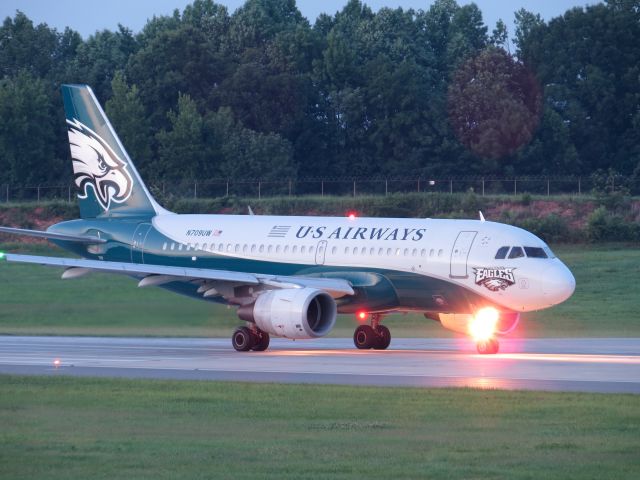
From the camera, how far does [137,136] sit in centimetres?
8456

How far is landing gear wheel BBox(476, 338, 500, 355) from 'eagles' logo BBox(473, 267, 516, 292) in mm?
1283

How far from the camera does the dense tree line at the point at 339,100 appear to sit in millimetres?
85812

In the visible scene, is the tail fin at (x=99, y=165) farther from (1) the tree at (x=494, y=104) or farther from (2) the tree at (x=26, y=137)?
(1) the tree at (x=494, y=104)

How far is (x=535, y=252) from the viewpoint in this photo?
32094 millimetres

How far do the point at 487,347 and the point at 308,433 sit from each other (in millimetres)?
15398

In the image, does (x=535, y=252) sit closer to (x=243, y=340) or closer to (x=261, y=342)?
(x=261, y=342)

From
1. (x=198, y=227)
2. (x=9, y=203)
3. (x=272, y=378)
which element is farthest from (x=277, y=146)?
(x=272, y=378)

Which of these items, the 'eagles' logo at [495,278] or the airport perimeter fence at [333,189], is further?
the airport perimeter fence at [333,189]

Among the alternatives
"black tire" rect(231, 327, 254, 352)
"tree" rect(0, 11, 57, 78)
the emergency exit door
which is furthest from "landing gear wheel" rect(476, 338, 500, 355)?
"tree" rect(0, 11, 57, 78)

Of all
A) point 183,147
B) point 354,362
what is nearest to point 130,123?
point 183,147

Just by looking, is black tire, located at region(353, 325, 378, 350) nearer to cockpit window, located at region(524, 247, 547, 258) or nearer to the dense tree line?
cockpit window, located at region(524, 247, 547, 258)

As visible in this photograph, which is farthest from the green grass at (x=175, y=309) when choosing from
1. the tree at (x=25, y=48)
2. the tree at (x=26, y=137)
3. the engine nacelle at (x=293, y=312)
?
the tree at (x=25, y=48)

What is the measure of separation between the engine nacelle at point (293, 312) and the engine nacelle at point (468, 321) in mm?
3379

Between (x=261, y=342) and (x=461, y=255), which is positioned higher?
(x=461, y=255)
